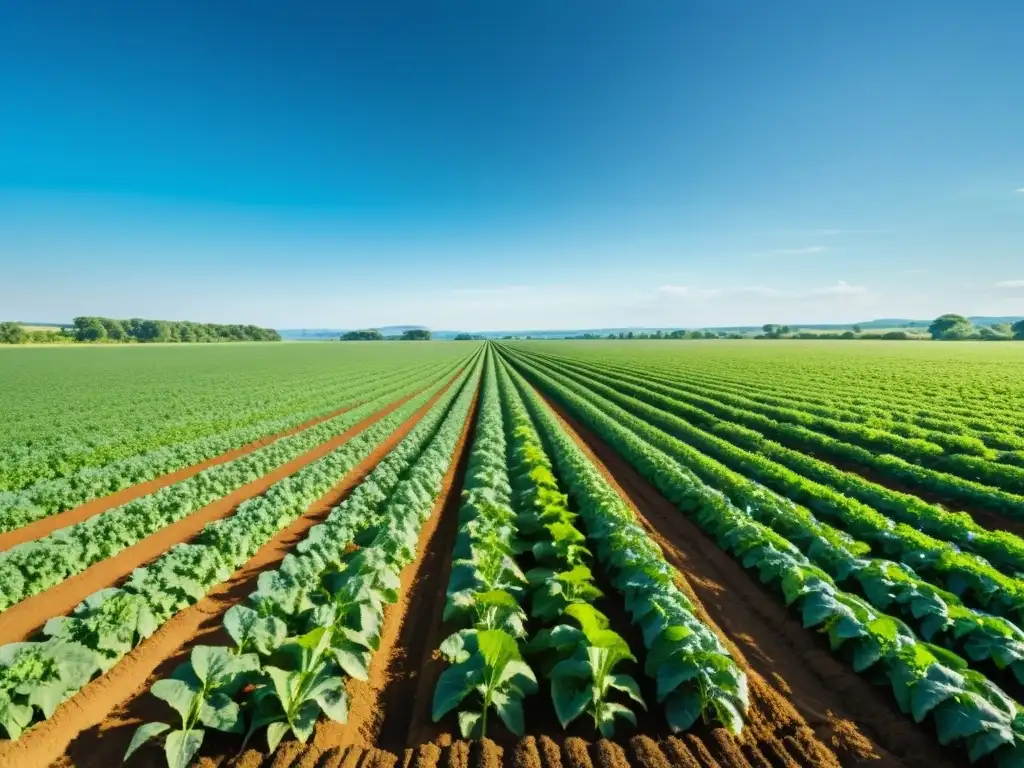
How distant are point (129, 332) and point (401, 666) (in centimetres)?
18462

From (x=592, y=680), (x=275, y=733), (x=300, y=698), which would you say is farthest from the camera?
(x=592, y=680)

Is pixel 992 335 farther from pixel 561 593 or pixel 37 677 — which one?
pixel 37 677

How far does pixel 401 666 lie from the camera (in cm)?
588

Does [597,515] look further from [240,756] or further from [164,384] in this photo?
[164,384]

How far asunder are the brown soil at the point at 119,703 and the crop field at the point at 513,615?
3 cm

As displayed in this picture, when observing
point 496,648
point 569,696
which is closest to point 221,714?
point 496,648

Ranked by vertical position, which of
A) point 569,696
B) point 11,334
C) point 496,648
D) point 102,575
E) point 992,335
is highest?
point 11,334

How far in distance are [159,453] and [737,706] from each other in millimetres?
18696

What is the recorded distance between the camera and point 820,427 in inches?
779

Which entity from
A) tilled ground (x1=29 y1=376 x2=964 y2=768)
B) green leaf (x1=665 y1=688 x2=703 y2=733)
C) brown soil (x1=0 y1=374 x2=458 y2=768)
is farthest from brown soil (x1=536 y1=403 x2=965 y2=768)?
brown soil (x1=0 y1=374 x2=458 y2=768)

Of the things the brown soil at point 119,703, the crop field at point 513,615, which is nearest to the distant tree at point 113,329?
the crop field at point 513,615

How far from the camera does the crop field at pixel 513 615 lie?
454 cm

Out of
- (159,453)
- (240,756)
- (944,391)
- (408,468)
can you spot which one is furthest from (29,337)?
(944,391)

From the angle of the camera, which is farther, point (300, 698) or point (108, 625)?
point (108, 625)
